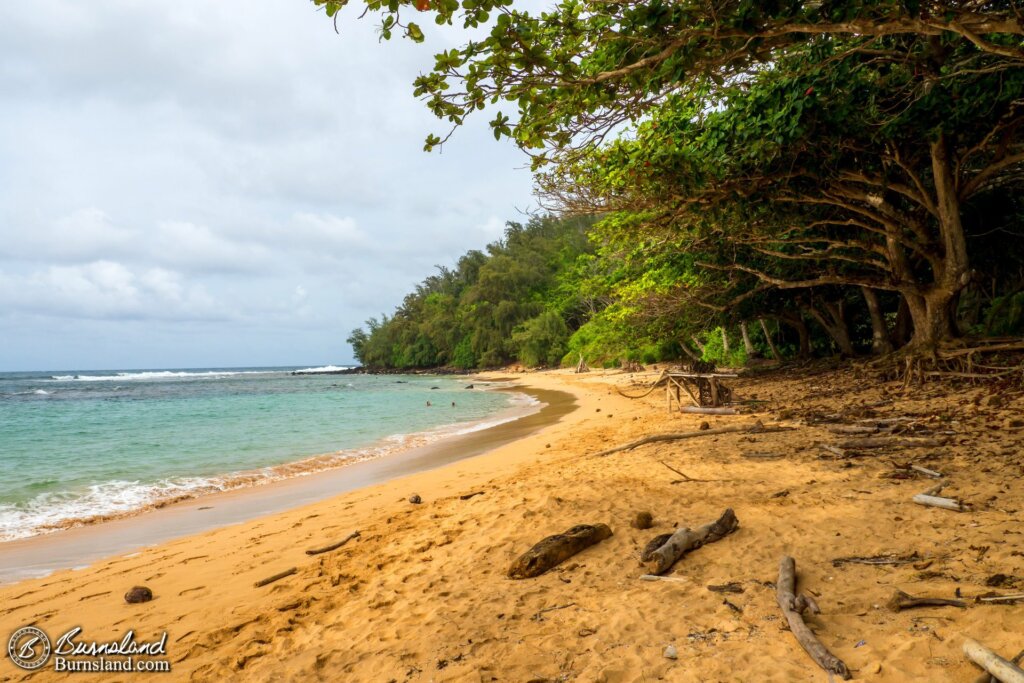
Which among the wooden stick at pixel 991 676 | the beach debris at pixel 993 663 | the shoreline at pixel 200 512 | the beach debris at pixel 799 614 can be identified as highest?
the beach debris at pixel 993 663

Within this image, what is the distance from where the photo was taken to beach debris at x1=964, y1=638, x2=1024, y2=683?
6.98 feet

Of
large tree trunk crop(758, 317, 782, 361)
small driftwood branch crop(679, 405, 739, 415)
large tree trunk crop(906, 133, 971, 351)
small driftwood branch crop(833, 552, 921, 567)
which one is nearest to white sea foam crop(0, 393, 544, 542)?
small driftwood branch crop(679, 405, 739, 415)

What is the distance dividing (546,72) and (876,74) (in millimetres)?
7443

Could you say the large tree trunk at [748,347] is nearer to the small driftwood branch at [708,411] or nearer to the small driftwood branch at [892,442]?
the small driftwood branch at [708,411]

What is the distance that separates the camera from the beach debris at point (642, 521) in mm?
4660

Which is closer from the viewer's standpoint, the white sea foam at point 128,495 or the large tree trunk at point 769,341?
the white sea foam at point 128,495

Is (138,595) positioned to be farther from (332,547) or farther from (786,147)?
(786,147)

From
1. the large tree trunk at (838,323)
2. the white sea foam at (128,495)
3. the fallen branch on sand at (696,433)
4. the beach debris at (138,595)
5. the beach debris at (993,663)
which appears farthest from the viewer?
the large tree trunk at (838,323)

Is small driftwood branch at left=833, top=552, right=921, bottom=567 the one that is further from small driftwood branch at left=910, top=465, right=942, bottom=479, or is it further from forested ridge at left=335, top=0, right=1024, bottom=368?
forested ridge at left=335, top=0, right=1024, bottom=368

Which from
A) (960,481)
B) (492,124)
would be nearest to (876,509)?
(960,481)

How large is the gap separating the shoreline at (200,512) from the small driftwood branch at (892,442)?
22.1 ft

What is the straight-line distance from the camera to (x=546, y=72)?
447 cm

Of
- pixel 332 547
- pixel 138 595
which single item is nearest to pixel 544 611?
pixel 332 547

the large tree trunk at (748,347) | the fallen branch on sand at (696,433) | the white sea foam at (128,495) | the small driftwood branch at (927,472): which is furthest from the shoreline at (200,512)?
the large tree trunk at (748,347)
